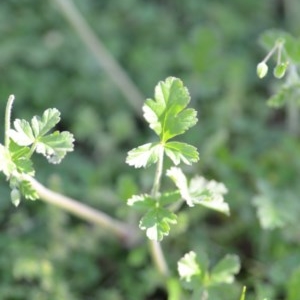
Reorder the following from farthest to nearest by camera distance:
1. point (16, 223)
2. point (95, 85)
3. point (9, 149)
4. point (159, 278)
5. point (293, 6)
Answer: point (293, 6)
point (95, 85)
point (16, 223)
point (159, 278)
point (9, 149)

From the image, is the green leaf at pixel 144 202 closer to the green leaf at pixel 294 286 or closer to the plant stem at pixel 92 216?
the plant stem at pixel 92 216

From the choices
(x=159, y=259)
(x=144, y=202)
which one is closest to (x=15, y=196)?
(x=144, y=202)

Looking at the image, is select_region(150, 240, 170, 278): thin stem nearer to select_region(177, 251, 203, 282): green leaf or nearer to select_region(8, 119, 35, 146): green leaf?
select_region(177, 251, 203, 282): green leaf

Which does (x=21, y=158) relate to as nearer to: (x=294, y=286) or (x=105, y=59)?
(x=294, y=286)

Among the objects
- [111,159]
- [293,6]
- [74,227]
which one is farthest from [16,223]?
[293,6]

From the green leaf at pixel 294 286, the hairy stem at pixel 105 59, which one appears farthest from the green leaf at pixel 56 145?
the hairy stem at pixel 105 59

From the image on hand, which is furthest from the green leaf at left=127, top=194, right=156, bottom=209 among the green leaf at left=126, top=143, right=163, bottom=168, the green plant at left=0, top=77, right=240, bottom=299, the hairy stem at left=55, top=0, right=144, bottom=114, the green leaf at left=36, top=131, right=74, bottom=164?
the hairy stem at left=55, top=0, right=144, bottom=114

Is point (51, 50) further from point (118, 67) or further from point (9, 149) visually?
point (9, 149)
